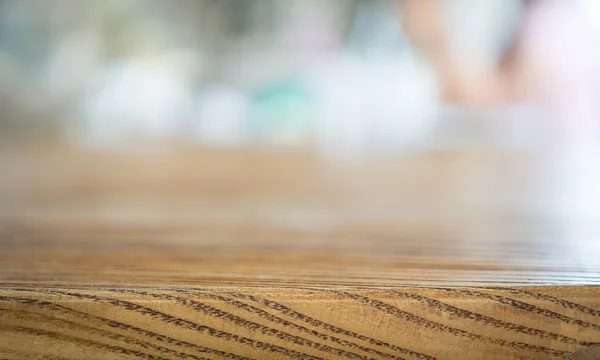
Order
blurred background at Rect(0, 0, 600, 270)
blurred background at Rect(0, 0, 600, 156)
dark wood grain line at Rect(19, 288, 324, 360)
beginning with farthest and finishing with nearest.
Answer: blurred background at Rect(0, 0, 600, 156) → blurred background at Rect(0, 0, 600, 270) → dark wood grain line at Rect(19, 288, 324, 360)

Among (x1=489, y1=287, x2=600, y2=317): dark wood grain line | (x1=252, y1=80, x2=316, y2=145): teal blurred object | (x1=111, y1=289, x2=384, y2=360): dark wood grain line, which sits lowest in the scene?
(x1=111, y1=289, x2=384, y2=360): dark wood grain line

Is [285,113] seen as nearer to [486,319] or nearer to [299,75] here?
[299,75]

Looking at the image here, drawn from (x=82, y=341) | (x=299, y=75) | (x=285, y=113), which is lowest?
(x=82, y=341)

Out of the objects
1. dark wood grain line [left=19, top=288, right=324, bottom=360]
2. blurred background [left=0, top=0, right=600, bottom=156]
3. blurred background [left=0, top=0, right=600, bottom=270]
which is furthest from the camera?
blurred background [left=0, top=0, right=600, bottom=156]

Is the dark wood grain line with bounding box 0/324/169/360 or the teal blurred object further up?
the teal blurred object

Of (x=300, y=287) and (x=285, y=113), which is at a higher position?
(x=285, y=113)

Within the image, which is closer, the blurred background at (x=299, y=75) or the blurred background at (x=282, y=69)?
the blurred background at (x=299, y=75)

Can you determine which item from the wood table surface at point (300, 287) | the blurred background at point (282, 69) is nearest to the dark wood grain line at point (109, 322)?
the wood table surface at point (300, 287)

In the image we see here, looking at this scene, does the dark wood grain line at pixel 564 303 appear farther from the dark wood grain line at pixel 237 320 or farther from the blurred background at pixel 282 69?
the blurred background at pixel 282 69

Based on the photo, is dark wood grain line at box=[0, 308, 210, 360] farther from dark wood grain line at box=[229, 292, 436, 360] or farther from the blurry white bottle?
the blurry white bottle

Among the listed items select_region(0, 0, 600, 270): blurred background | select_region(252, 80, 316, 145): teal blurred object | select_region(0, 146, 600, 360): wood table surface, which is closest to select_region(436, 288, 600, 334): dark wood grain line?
select_region(0, 146, 600, 360): wood table surface

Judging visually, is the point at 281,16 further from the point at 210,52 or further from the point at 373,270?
the point at 373,270

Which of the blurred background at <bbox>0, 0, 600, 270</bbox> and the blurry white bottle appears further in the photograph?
the blurry white bottle

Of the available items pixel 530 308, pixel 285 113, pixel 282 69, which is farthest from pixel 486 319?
pixel 282 69
